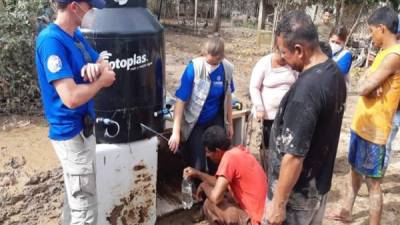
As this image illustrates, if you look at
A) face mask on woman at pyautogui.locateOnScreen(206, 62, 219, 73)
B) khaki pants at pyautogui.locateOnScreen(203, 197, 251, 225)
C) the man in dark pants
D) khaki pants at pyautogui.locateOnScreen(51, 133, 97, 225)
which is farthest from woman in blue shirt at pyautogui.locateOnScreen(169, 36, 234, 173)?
the man in dark pants

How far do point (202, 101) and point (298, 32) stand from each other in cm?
152

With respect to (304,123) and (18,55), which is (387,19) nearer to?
(304,123)

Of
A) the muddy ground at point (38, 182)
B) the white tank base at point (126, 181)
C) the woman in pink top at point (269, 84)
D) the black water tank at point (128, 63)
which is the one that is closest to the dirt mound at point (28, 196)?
the muddy ground at point (38, 182)

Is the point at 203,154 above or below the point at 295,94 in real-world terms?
below

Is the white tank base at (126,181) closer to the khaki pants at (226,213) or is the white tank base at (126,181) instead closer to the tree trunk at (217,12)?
the khaki pants at (226,213)

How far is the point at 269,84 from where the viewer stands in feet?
12.0

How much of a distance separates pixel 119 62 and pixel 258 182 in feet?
4.42

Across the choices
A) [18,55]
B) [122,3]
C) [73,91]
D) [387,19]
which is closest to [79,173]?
[73,91]

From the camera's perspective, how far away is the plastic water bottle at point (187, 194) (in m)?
3.74

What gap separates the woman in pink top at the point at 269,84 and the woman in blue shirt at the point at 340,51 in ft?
2.04

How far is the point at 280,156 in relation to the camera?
6.98 ft

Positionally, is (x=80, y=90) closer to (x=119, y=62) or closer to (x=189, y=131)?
(x=119, y=62)

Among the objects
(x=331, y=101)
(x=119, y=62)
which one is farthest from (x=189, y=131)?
(x=331, y=101)

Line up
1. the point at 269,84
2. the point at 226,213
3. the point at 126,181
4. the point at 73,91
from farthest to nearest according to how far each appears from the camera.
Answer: the point at 269,84, the point at 226,213, the point at 126,181, the point at 73,91
